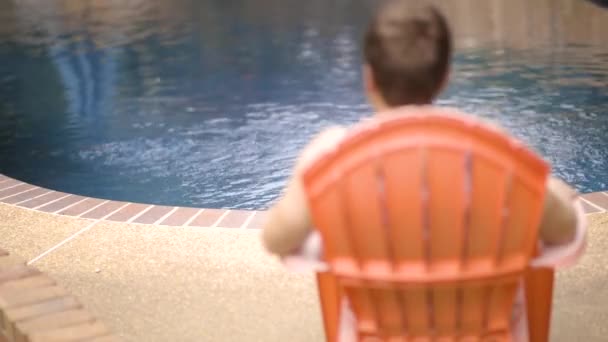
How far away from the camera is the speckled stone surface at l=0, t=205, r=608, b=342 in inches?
116

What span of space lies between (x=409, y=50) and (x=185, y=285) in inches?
83.0

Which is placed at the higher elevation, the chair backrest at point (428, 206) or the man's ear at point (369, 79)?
the man's ear at point (369, 79)

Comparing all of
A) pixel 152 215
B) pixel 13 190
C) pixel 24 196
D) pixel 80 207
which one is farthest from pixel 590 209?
pixel 13 190

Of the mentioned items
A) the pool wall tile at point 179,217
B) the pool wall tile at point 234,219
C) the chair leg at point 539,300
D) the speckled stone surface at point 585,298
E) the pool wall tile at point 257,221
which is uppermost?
the chair leg at point 539,300

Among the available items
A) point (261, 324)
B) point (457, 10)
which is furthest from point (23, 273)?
point (457, 10)

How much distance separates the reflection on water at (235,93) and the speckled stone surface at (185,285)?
171 cm

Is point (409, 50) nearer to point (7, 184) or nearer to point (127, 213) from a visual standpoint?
point (127, 213)

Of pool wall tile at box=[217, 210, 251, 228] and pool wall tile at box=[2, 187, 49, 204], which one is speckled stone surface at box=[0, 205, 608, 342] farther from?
pool wall tile at box=[2, 187, 49, 204]

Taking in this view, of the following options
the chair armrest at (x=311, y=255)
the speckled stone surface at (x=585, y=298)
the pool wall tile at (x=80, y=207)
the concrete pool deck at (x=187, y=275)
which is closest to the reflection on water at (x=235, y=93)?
the pool wall tile at (x=80, y=207)

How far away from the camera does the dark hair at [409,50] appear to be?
1467 millimetres

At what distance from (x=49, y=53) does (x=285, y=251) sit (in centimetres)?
973

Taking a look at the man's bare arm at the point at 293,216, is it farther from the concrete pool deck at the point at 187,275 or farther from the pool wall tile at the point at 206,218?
the pool wall tile at the point at 206,218

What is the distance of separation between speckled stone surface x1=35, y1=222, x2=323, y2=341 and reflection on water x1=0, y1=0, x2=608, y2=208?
171 cm

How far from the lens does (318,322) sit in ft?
9.77
